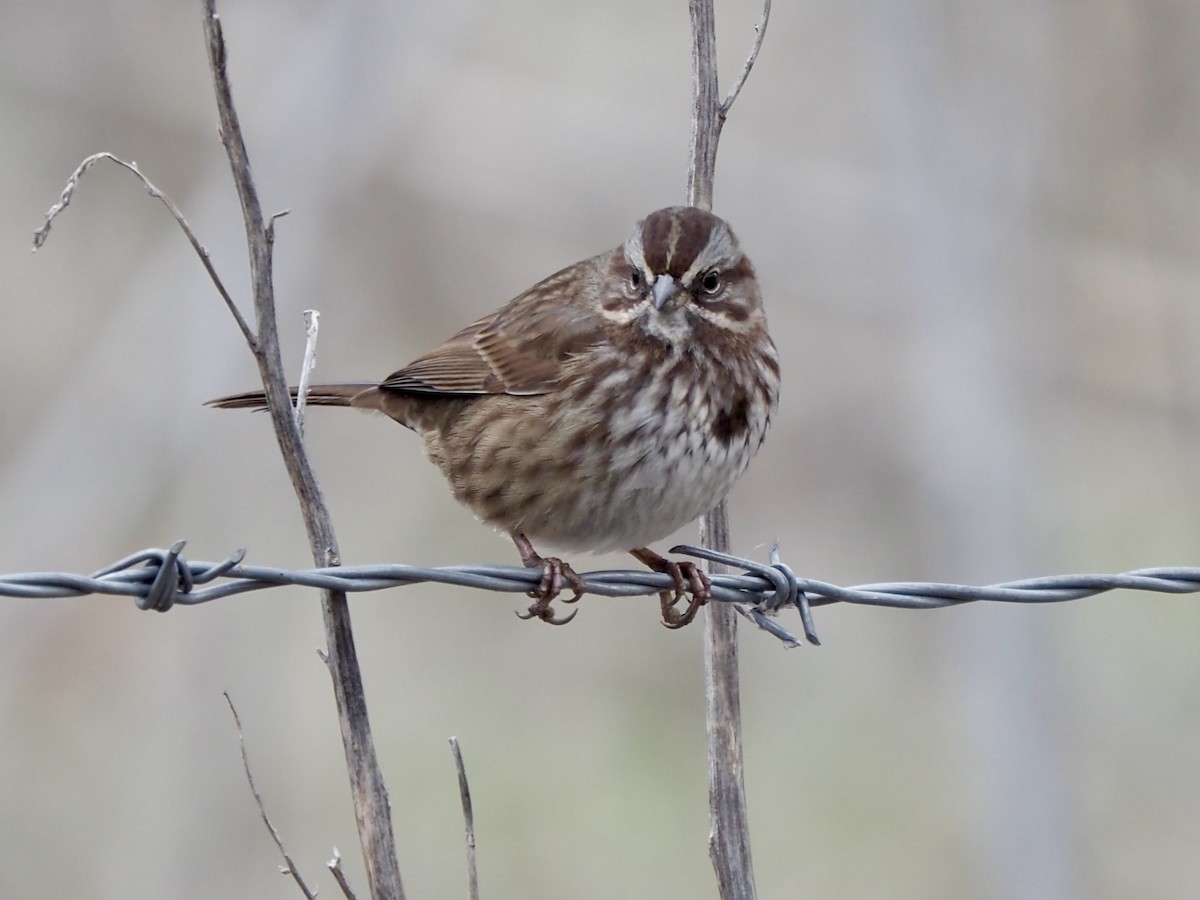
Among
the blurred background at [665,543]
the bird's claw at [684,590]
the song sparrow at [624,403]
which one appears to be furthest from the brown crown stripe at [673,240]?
the blurred background at [665,543]

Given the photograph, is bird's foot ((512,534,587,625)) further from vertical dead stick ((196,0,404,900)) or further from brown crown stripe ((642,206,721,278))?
brown crown stripe ((642,206,721,278))

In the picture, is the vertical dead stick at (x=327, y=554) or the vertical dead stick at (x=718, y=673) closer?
the vertical dead stick at (x=327, y=554)

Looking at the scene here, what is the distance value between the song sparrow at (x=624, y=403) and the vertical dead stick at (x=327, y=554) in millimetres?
744

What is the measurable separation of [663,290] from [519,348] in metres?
0.48

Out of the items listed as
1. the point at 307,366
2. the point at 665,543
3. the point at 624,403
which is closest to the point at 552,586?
the point at 624,403

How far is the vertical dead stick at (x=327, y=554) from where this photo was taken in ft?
8.84

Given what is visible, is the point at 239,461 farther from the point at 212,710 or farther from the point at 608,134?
the point at 608,134

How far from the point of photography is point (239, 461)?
7.58m

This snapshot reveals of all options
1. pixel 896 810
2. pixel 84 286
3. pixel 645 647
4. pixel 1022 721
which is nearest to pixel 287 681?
pixel 645 647

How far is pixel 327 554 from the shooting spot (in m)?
2.87

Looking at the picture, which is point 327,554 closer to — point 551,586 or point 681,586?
point 551,586

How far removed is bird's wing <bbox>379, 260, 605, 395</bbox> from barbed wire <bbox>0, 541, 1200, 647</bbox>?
0.80 meters

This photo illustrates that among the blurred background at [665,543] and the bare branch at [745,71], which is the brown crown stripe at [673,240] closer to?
the bare branch at [745,71]

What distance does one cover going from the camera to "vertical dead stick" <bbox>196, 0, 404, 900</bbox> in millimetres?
2693
